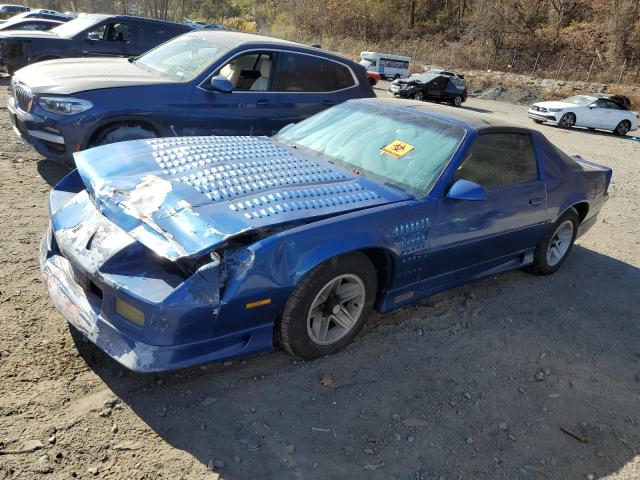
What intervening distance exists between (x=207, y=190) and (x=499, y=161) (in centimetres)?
241

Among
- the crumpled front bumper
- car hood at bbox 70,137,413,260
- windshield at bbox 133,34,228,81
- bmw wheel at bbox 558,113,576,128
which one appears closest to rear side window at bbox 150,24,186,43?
windshield at bbox 133,34,228,81

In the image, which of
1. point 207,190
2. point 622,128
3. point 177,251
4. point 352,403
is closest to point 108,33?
point 207,190

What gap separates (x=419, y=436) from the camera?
2742 millimetres

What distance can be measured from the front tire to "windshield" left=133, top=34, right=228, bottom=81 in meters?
4.12

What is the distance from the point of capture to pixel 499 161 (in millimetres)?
4043

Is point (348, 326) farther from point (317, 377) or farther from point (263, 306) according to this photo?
point (263, 306)

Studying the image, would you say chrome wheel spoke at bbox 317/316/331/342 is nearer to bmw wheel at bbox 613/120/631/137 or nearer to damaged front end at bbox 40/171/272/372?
damaged front end at bbox 40/171/272/372

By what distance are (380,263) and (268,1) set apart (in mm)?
70533

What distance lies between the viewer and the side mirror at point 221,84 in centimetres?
559

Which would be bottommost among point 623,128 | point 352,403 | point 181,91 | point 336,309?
point 623,128

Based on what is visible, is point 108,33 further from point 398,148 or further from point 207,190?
point 207,190

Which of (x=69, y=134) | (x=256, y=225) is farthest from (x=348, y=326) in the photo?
(x=69, y=134)

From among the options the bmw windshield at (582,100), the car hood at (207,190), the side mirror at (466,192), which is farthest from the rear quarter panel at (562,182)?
the bmw windshield at (582,100)

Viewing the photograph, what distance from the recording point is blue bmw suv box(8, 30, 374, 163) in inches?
201
